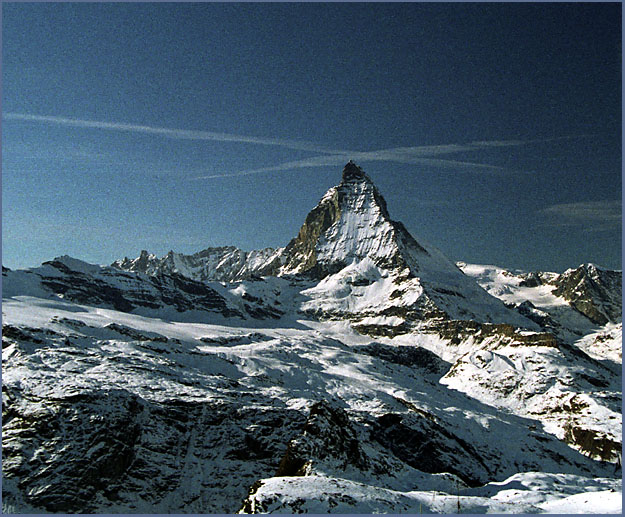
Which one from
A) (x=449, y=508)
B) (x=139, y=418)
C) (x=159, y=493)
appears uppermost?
(x=449, y=508)

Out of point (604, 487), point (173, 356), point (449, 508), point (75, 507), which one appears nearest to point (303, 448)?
point (449, 508)

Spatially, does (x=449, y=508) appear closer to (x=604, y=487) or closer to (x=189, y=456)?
(x=604, y=487)

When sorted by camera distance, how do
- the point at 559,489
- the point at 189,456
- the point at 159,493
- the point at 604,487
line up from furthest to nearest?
the point at 189,456 → the point at 159,493 → the point at 604,487 → the point at 559,489

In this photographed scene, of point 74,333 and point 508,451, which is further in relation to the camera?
point 74,333

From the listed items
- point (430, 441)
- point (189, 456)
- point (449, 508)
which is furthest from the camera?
point (430, 441)

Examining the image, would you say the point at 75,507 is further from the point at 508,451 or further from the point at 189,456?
the point at 508,451

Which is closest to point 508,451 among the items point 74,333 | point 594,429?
point 594,429

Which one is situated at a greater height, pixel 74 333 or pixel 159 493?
pixel 74 333

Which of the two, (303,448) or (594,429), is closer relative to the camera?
(303,448)

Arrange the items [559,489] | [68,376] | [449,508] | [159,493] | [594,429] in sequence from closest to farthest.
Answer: [449,508], [559,489], [159,493], [68,376], [594,429]
